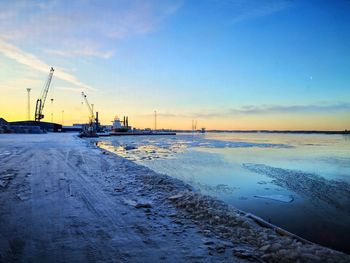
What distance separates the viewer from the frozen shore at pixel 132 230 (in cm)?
445

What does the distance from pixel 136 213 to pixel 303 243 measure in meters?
3.81

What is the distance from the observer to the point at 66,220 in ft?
19.6

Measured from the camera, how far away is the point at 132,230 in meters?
5.48

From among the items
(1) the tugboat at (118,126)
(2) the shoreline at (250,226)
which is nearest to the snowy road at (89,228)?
(2) the shoreline at (250,226)

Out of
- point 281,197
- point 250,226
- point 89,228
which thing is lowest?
point 281,197

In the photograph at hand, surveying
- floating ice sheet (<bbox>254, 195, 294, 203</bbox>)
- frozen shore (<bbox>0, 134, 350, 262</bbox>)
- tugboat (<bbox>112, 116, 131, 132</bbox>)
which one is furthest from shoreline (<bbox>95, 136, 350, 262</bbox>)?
tugboat (<bbox>112, 116, 131, 132</bbox>)

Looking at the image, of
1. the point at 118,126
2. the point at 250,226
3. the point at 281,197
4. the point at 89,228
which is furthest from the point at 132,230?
the point at 118,126

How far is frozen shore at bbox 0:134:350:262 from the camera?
4.45 meters

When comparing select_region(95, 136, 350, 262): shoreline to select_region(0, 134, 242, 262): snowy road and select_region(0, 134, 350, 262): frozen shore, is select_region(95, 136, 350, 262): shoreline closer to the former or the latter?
select_region(0, 134, 350, 262): frozen shore

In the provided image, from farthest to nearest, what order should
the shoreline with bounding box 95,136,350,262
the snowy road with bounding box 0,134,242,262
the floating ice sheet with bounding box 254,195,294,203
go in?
the floating ice sheet with bounding box 254,195,294,203, the shoreline with bounding box 95,136,350,262, the snowy road with bounding box 0,134,242,262

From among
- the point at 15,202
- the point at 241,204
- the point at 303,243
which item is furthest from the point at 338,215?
the point at 15,202

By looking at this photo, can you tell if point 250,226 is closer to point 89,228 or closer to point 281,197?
point 89,228

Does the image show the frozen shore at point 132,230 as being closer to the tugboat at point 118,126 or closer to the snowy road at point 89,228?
the snowy road at point 89,228

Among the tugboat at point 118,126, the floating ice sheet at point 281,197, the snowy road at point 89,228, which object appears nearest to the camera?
the snowy road at point 89,228
